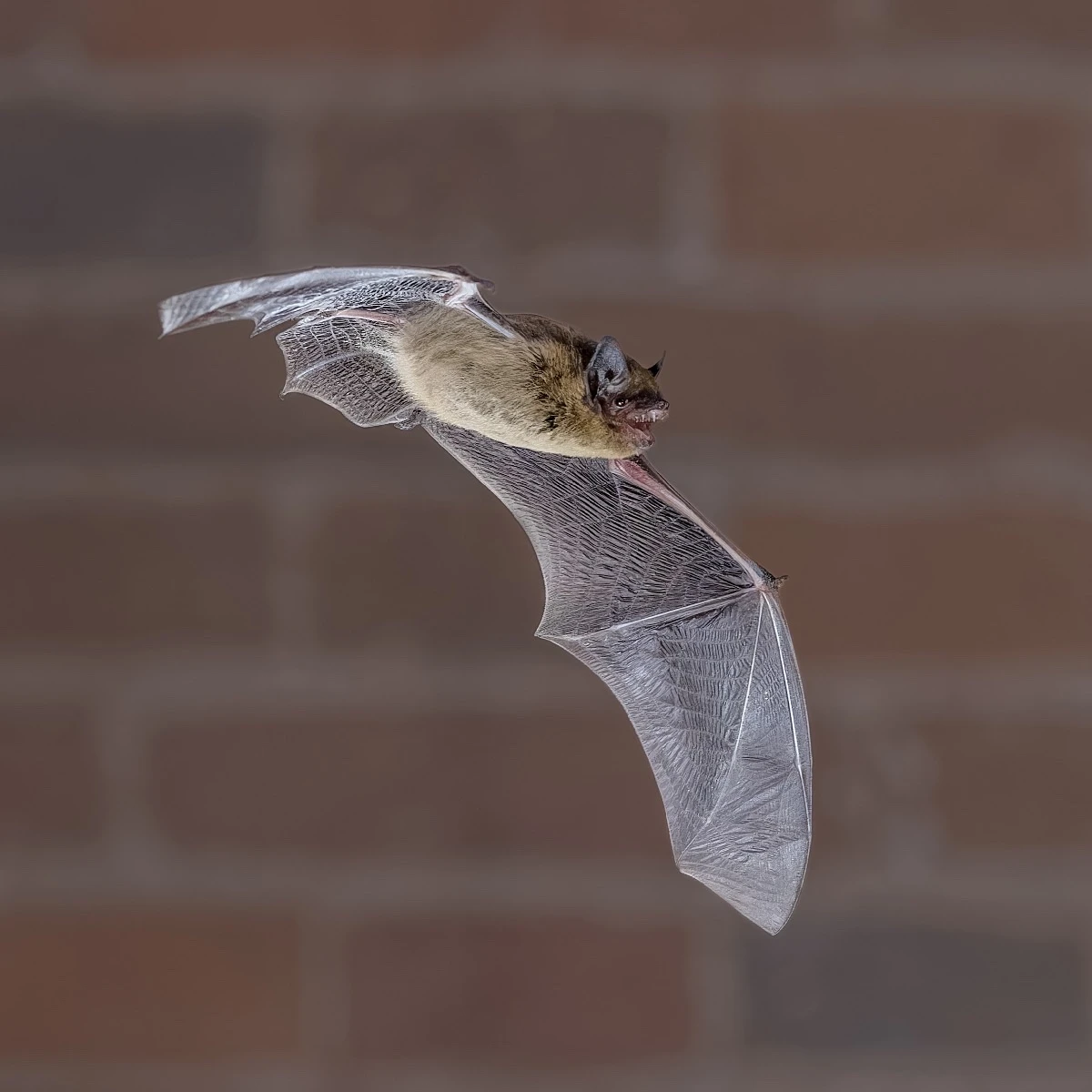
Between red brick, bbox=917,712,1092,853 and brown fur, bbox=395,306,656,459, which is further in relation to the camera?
red brick, bbox=917,712,1092,853

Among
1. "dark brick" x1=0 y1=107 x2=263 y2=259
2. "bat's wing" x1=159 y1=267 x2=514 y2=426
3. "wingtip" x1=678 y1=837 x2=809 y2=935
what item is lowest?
"wingtip" x1=678 y1=837 x2=809 y2=935

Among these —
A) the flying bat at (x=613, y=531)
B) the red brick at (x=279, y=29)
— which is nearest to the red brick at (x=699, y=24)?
the red brick at (x=279, y=29)

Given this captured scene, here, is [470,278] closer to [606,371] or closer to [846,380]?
[606,371]

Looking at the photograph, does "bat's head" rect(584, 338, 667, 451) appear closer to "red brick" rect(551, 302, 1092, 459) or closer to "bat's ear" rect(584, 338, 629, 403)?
"bat's ear" rect(584, 338, 629, 403)

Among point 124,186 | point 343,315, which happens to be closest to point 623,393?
point 343,315

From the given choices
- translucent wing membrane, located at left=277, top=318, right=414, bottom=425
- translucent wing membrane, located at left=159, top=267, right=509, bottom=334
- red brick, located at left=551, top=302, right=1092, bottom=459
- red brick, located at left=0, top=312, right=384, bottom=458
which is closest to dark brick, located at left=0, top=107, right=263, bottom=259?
red brick, located at left=0, top=312, right=384, bottom=458

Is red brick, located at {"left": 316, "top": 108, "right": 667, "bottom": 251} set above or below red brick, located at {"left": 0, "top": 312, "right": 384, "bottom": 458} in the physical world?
above

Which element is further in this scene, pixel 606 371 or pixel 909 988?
pixel 909 988

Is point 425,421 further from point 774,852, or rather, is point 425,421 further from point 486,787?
point 486,787
